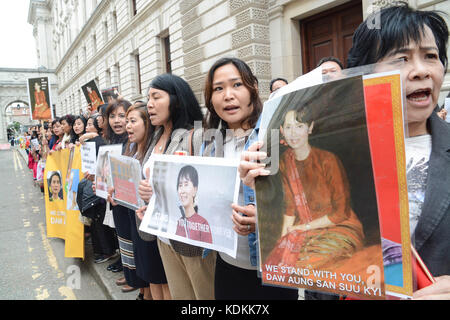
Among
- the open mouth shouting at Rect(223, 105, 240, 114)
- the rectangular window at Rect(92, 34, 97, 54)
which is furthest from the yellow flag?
the rectangular window at Rect(92, 34, 97, 54)

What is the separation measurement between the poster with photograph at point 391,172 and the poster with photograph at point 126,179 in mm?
1555

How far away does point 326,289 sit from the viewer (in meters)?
0.88

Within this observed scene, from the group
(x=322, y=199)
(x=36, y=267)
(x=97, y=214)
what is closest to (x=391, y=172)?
(x=322, y=199)

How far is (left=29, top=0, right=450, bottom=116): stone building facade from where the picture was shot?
7.07 meters

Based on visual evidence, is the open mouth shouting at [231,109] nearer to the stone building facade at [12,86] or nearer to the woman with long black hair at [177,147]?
the woman with long black hair at [177,147]

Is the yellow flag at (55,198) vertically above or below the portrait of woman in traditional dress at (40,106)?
below

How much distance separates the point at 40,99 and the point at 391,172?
9.07m

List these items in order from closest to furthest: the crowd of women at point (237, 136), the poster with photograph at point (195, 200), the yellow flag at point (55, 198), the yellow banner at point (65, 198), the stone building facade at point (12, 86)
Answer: the crowd of women at point (237, 136) < the poster with photograph at point (195, 200) < the yellow banner at point (65, 198) < the yellow flag at point (55, 198) < the stone building facade at point (12, 86)

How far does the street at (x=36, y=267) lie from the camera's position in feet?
10.5

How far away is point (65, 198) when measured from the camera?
3951 millimetres

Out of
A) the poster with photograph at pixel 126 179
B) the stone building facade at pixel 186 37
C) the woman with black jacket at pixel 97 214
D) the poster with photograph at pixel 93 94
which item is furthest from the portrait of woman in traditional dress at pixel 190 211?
the poster with photograph at pixel 93 94

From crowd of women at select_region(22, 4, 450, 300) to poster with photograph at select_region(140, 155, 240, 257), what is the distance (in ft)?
0.25

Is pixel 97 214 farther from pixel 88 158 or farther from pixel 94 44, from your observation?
pixel 94 44

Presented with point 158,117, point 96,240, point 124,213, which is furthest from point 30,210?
point 158,117
